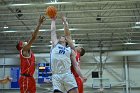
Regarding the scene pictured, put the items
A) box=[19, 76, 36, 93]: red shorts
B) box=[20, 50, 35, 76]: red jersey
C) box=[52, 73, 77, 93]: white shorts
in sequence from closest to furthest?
box=[52, 73, 77, 93]: white shorts, box=[19, 76, 36, 93]: red shorts, box=[20, 50, 35, 76]: red jersey

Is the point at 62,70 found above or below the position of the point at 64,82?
above

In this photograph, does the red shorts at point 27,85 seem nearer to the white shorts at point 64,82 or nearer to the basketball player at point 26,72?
the basketball player at point 26,72

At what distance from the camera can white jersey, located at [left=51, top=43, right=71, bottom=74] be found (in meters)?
4.77

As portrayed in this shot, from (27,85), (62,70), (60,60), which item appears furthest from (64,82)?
(27,85)

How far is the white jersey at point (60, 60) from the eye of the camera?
4773mm

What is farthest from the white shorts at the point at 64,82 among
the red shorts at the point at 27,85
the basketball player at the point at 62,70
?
the red shorts at the point at 27,85

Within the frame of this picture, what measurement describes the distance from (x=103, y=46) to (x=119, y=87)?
3586mm

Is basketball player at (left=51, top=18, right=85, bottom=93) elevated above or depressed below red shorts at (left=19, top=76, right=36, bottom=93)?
above

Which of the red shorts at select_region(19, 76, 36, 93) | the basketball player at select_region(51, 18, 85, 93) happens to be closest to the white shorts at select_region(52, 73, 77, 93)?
the basketball player at select_region(51, 18, 85, 93)

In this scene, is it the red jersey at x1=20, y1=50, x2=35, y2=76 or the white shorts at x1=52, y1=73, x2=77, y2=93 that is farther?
the red jersey at x1=20, y1=50, x2=35, y2=76

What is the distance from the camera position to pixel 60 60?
477 cm

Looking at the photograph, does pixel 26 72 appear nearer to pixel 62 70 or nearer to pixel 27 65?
pixel 27 65

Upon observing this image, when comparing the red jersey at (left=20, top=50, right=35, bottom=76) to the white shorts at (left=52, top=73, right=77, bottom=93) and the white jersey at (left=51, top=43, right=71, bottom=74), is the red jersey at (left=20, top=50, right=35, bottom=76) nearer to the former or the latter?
the white jersey at (left=51, top=43, right=71, bottom=74)

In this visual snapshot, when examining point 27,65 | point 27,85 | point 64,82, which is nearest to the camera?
point 64,82
